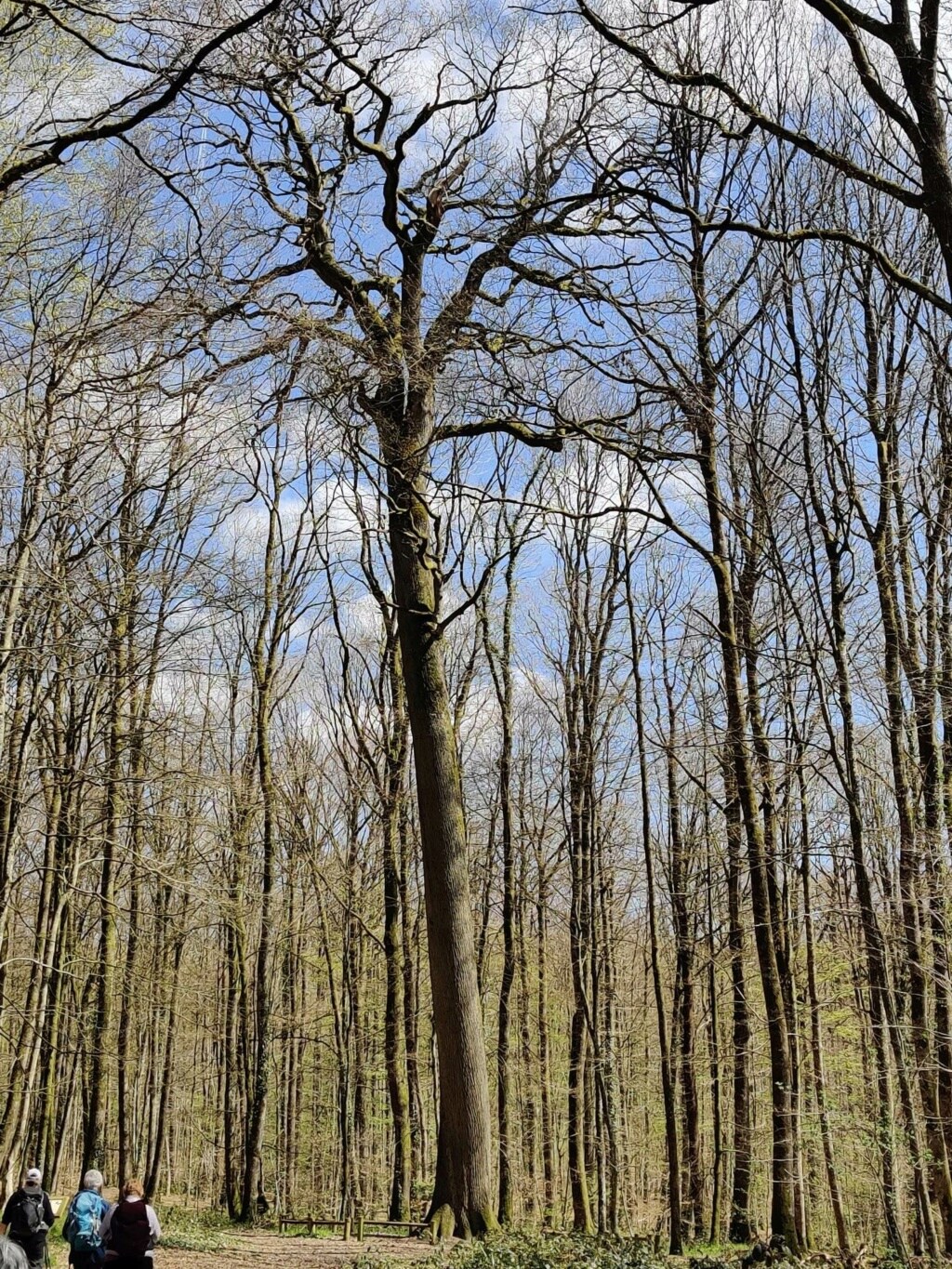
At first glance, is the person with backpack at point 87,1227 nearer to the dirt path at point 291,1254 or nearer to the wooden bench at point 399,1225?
the dirt path at point 291,1254

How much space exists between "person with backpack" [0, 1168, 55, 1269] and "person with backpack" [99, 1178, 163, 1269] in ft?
4.38

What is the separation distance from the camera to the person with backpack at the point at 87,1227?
7.99m

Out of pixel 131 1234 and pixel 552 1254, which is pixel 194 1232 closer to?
pixel 131 1234

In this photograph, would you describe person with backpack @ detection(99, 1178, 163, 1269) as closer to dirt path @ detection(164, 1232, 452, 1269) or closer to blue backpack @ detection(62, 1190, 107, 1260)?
blue backpack @ detection(62, 1190, 107, 1260)

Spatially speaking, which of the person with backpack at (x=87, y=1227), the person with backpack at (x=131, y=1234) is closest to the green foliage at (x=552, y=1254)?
the person with backpack at (x=131, y=1234)

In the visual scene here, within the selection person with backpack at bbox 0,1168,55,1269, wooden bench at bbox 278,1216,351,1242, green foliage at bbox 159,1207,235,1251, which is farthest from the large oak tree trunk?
wooden bench at bbox 278,1216,351,1242

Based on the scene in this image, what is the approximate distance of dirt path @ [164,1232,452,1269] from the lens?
841 centimetres

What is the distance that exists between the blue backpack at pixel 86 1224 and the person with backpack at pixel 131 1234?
2.44 feet

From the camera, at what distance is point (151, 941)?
2042 cm

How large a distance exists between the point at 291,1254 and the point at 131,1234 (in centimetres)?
307

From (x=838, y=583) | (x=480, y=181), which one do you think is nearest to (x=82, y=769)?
(x=480, y=181)

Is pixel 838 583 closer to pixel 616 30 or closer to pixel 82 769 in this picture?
pixel 616 30

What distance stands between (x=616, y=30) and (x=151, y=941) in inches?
745

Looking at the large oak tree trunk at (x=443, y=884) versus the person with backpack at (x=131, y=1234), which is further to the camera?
the large oak tree trunk at (x=443, y=884)
